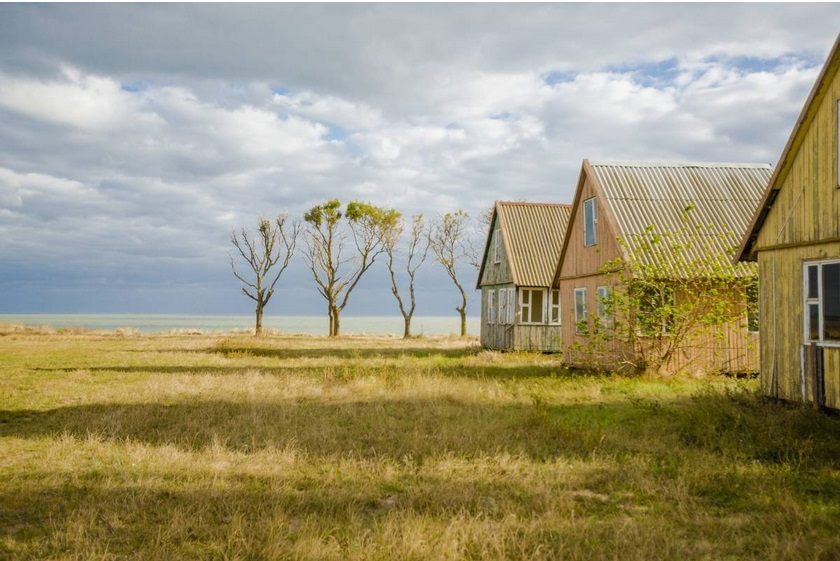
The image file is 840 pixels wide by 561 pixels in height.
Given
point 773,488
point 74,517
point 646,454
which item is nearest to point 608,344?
point 646,454

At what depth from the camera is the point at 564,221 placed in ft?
109

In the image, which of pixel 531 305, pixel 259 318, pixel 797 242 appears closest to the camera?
pixel 797 242

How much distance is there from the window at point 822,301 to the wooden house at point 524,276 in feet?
53.4

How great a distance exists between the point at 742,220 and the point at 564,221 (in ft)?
39.2

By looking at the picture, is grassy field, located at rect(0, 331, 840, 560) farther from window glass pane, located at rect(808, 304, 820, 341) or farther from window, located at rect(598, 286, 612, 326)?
window, located at rect(598, 286, 612, 326)

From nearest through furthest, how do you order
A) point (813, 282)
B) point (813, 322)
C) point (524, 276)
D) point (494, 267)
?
1. point (813, 322)
2. point (813, 282)
3. point (524, 276)
4. point (494, 267)

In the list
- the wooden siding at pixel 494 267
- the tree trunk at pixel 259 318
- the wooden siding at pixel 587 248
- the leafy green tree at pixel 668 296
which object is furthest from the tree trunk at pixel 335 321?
the leafy green tree at pixel 668 296

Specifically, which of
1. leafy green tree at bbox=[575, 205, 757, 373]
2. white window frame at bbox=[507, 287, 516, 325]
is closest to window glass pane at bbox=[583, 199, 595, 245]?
leafy green tree at bbox=[575, 205, 757, 373]

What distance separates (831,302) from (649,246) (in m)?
7.82

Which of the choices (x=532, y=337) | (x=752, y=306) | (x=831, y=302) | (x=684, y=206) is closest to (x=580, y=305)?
(x=684, y=206)

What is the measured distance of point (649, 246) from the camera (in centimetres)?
1998

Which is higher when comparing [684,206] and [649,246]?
[684,206]

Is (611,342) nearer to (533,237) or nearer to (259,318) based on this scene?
(533,237)

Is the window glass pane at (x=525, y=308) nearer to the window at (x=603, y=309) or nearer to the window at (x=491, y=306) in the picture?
the window at (x=491, y=306)
